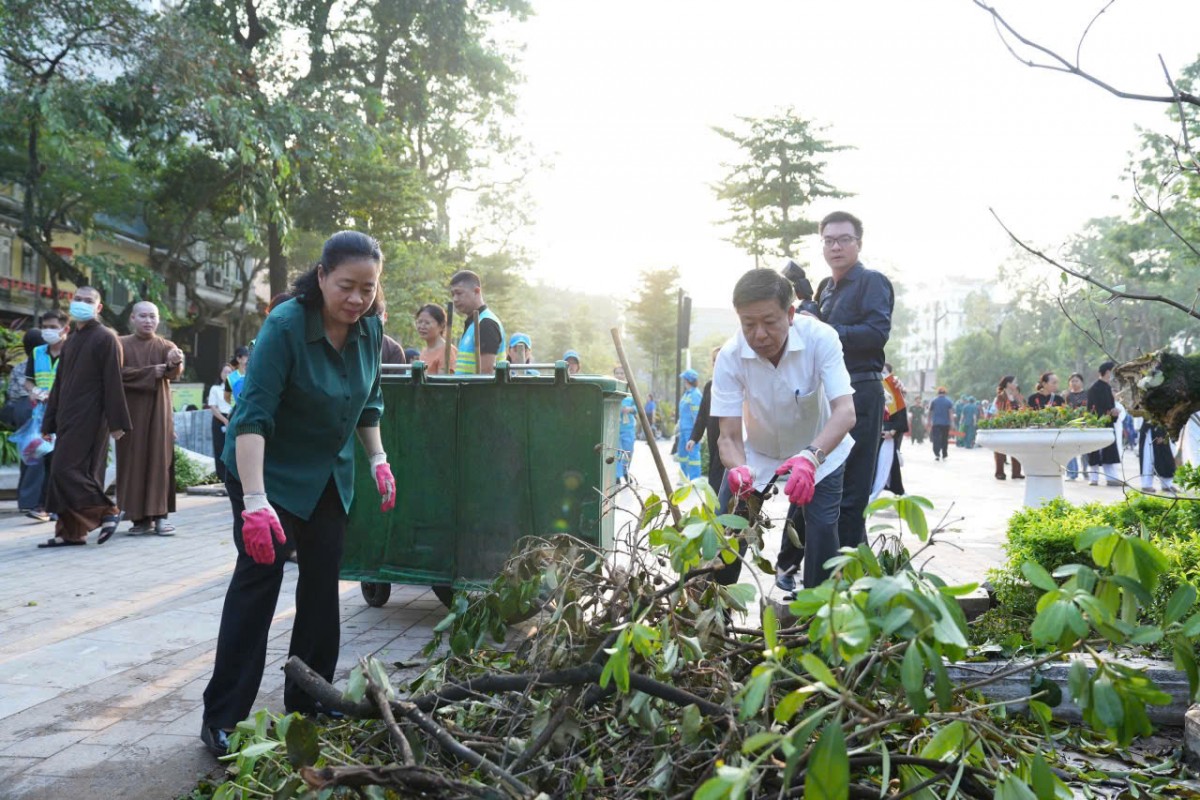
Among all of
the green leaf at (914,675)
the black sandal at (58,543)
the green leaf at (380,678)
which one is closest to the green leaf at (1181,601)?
the green leaf at (914,675)

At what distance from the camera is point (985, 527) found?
1028cm

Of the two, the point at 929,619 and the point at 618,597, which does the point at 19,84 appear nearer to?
the point at 618,597

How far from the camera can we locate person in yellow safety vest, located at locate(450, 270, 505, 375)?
6.80 meters

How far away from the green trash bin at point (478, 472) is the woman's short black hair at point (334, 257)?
1848 mm

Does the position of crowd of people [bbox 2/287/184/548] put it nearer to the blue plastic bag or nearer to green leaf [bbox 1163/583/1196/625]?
the blue plastic bag

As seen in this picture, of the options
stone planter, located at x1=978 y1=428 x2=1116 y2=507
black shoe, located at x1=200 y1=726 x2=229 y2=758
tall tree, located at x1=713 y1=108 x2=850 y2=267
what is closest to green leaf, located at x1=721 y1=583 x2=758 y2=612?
black shoe, located at x1=200 y1=726 x2=229 y2=758

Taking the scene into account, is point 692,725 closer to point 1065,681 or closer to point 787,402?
point 1065,681

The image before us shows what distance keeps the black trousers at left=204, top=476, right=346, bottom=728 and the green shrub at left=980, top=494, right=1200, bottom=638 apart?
2.74 m

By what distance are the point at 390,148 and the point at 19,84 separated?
897 centimetres

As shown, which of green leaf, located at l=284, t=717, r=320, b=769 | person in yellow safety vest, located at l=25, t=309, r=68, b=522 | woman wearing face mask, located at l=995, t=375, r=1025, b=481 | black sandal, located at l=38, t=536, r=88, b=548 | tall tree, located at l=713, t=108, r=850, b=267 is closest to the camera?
green leaf, located at l=284, t=717, r=320, b=769

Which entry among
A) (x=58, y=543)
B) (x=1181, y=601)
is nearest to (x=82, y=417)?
(x=58, y=543)

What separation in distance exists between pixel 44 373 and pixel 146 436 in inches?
93.5

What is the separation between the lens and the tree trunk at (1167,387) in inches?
99.7

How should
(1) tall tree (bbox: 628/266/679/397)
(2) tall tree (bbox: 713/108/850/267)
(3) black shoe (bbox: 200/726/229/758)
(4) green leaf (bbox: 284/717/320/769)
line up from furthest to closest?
1. (1) tall tree (bbox: 628/266/679/397)
2. (2) tall tree (bbox: 713/108/850/267)
3. (3) black shoe (bbox: 200/726/229/758)
4. (4) green leaf (bbox: 284/717/320/769)
